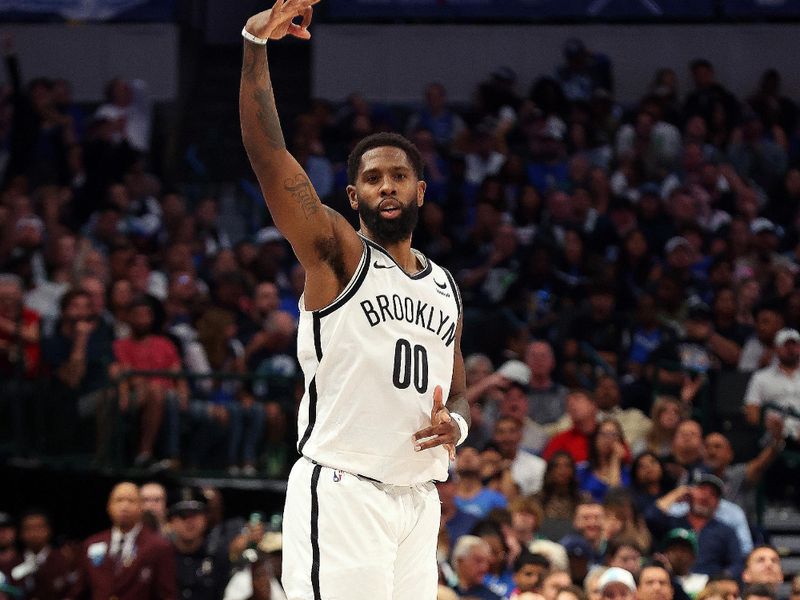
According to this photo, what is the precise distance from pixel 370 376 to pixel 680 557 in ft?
17.5

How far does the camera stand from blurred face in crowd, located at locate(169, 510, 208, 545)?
1091cm

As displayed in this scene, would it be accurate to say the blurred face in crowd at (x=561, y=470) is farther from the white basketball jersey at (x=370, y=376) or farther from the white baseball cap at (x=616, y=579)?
the white basketball jersey at (x=370, y=376)

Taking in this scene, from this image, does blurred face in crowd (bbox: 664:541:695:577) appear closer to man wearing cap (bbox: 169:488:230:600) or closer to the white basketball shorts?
man wearing cap (bbox: 169:488:230:600)

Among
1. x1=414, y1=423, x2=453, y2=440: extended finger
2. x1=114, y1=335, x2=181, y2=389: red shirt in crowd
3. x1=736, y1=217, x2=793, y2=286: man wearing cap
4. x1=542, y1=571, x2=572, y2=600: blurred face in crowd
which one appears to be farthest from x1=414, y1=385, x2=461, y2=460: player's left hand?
x1=736, y1=217, x2=793, y2=286: man wearing cap

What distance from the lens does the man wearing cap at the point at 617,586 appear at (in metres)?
8.91

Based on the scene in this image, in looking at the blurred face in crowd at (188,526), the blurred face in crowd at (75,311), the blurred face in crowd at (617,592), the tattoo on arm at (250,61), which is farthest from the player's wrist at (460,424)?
the blurred face in crowd at (75,311)

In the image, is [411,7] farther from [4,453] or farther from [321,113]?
[4,453]

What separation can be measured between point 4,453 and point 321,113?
6.35m

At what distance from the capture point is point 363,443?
17.2 feet

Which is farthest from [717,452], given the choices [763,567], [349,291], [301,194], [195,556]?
[301,194]

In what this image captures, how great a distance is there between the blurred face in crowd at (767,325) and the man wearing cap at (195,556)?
4.89 m

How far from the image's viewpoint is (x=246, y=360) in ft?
41.2

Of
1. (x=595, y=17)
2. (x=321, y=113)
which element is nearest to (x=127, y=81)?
(x=321, y=113)

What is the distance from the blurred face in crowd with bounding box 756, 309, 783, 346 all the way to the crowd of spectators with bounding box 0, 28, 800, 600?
2 centimetres
